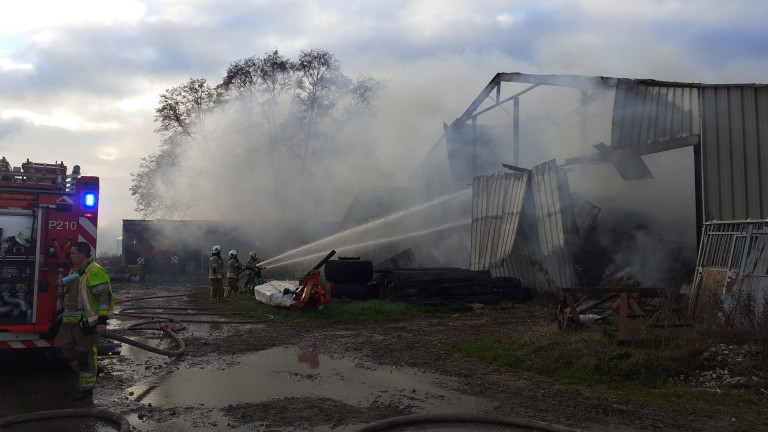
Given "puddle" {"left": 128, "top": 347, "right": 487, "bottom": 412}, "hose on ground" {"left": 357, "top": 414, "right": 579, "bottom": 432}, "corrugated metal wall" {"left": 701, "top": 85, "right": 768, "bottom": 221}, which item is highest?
"corrugated metal wall" {"left": 701, "top": 85, "right": 768, "bottom": 221}

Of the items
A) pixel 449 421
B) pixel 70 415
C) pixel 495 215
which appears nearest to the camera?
pixel 449 421

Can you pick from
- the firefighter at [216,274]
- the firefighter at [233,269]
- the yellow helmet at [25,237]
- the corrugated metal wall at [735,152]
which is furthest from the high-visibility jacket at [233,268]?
the corrugated metal wall at [735,152]

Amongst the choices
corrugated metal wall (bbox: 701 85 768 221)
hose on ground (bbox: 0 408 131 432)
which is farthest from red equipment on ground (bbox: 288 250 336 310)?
corrugated metal wall (bbox: 701 85 768 221)

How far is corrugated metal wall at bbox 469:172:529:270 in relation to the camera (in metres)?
15.4

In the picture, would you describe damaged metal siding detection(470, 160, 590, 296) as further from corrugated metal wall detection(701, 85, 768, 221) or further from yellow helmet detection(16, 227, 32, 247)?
yellow helmet detection(16, 227, 32, 247)

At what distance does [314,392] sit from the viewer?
20.1 ft

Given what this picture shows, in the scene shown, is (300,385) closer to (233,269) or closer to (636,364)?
(636,364)

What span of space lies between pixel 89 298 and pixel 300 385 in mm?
2490

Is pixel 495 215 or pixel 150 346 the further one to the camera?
pixel 495 215

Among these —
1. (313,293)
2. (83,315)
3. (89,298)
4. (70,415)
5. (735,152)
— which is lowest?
(70,415)

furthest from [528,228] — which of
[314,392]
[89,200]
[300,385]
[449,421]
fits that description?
[89,200]

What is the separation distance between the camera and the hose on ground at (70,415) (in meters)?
4.84

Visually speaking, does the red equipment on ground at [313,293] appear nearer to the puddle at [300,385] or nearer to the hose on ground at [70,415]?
the puddle at [300,385]

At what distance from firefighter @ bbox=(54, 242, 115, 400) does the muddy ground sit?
1.28 feet
